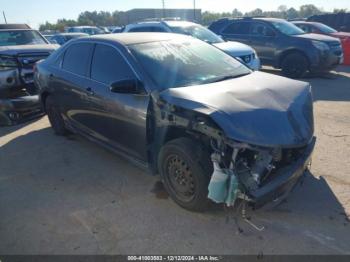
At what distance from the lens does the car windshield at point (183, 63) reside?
359 centimetres

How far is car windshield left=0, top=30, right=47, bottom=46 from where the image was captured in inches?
322

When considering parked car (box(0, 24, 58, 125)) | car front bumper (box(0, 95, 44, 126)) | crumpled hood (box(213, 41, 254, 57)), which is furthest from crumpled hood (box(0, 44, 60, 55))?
crumpled hood (box(213, 41, 254, 57))

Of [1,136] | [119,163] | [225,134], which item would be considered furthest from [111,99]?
[1,136]

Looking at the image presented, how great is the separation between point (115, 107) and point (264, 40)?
310 inches

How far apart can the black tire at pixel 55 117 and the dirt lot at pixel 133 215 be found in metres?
0.78

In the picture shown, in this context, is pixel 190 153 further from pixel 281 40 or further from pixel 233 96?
pixel 281 40

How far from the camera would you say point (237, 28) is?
36.6ft

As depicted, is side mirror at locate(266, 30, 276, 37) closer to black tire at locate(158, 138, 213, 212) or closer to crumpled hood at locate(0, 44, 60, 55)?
crumpled hood at locate(0, 44, 60, 55)

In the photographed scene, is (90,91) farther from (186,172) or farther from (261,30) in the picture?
(261,30)

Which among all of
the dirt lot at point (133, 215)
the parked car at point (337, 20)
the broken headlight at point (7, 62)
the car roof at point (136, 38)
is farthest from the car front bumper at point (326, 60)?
the broken headlight at point (7, 62)

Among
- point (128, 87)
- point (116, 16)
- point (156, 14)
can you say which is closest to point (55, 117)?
point (128, 87)

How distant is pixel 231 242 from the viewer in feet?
9.61

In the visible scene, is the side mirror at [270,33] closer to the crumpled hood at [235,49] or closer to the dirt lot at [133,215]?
the crumpled hood at [235,49]

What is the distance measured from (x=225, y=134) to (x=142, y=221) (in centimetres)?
129
